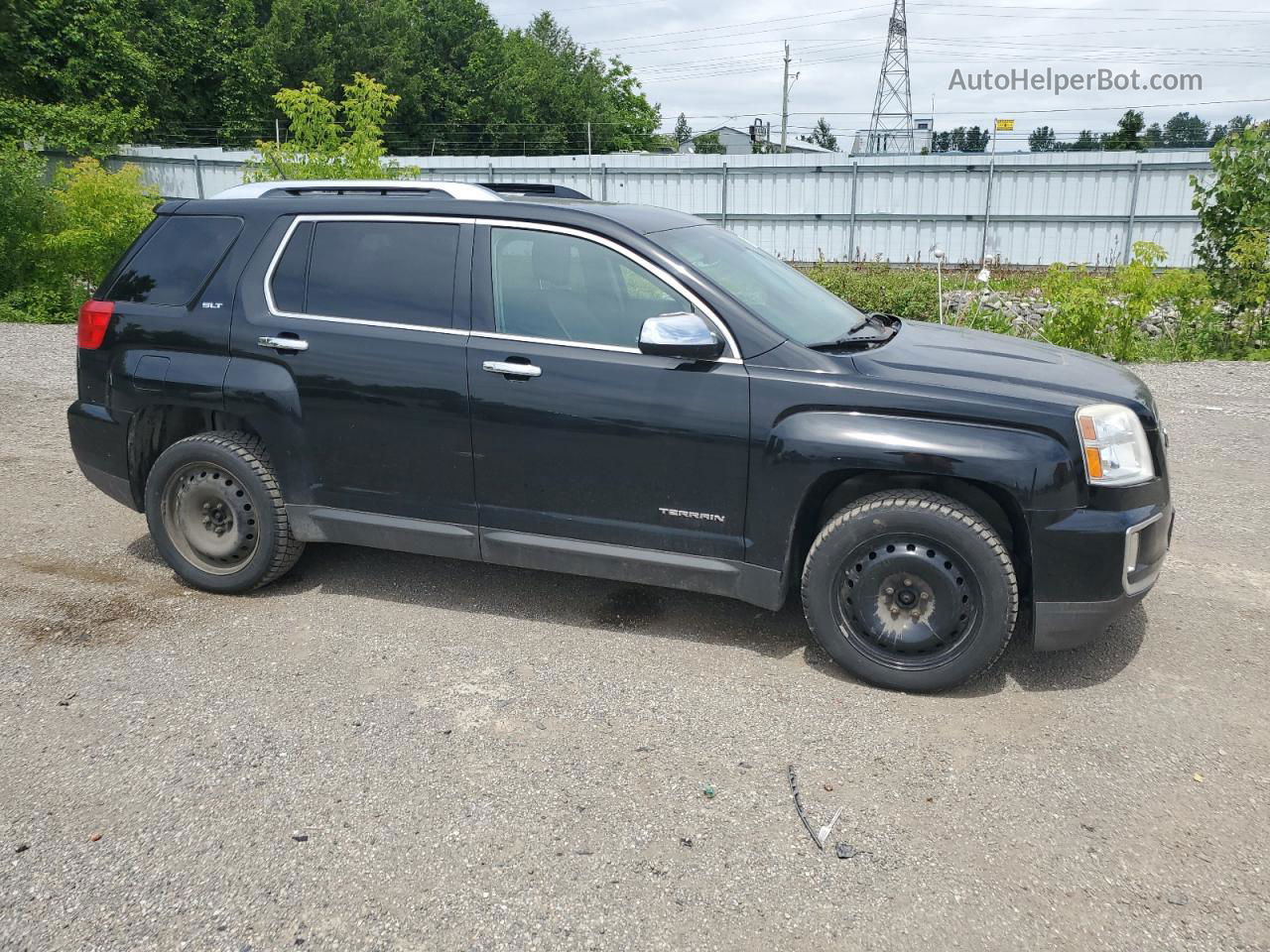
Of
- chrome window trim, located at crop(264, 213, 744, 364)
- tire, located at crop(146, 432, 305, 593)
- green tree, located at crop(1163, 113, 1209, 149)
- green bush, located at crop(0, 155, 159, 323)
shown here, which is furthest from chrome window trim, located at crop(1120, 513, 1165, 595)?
green tree, located at crop(1163, 113, 1209, 149)

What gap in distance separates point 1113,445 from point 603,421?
1984 mm

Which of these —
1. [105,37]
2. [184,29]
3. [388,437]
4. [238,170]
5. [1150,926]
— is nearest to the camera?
[1150,926]

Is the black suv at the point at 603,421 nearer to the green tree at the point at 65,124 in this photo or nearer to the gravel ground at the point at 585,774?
the gravel ground at the point at 585,774

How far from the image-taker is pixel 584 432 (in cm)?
430

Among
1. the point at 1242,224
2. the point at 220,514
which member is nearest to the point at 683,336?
the point at 220,514

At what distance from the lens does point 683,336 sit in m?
4.07

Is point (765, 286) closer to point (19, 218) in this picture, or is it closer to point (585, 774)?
point (585, 774)

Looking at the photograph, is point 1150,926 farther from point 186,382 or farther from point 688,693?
point 186,382

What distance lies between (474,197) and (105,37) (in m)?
41.7

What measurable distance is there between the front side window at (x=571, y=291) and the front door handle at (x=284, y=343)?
957 mm

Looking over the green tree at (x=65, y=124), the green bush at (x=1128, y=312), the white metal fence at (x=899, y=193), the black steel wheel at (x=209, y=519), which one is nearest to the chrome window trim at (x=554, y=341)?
Answer: the black steel wheel at (x=209, y=519)

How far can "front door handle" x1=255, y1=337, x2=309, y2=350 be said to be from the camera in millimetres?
4719

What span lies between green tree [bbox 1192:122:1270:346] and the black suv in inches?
349

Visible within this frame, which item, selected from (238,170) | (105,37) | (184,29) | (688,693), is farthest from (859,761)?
(184,29)
